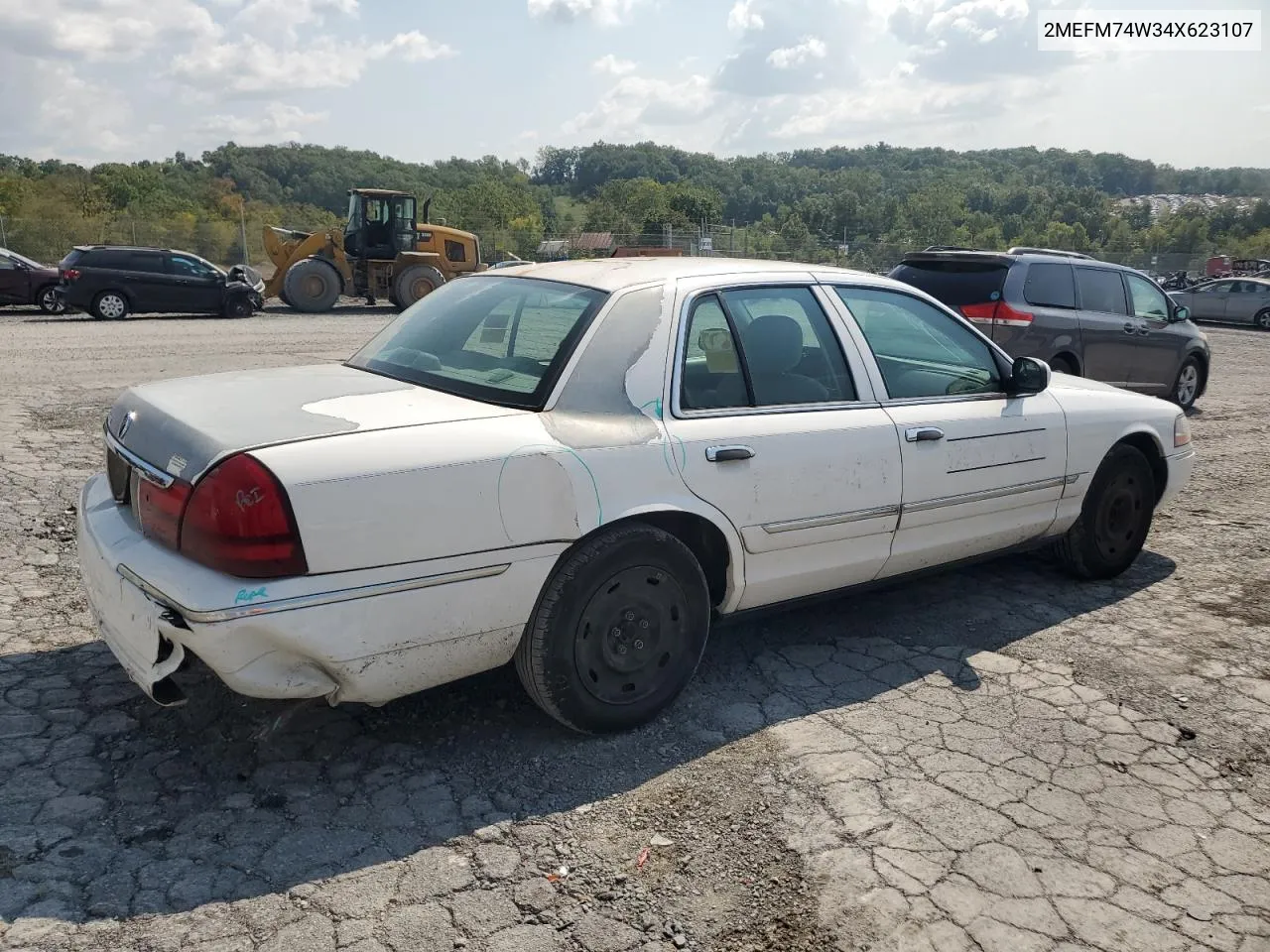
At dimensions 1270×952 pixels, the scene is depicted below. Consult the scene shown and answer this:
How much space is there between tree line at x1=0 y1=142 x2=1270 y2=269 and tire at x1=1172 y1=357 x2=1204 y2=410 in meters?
29.5

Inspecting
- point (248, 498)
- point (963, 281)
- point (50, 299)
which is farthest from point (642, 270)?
point (50, 299)

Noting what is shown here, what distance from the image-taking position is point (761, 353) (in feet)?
12.9

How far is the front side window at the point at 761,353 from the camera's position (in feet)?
12.3

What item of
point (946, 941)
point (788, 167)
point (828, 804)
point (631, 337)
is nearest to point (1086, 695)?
point (828, 804)

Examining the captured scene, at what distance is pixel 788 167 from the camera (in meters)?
104

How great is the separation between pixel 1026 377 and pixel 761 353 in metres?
1.49

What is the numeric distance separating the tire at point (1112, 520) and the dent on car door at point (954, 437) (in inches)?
15.9

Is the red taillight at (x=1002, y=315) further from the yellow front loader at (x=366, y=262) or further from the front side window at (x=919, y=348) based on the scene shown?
the yellow front loader at (x=366, y=262)

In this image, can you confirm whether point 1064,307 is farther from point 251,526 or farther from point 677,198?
point 677,198

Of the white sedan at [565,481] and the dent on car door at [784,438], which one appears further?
the dent on car door at [784,438]

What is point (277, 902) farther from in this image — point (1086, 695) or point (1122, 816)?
point (1086, 695)

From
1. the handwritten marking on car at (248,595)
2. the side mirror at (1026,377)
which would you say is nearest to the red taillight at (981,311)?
the side mirror at (1026,377)

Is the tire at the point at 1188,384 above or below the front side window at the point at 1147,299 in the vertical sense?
below

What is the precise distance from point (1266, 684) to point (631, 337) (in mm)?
3006
